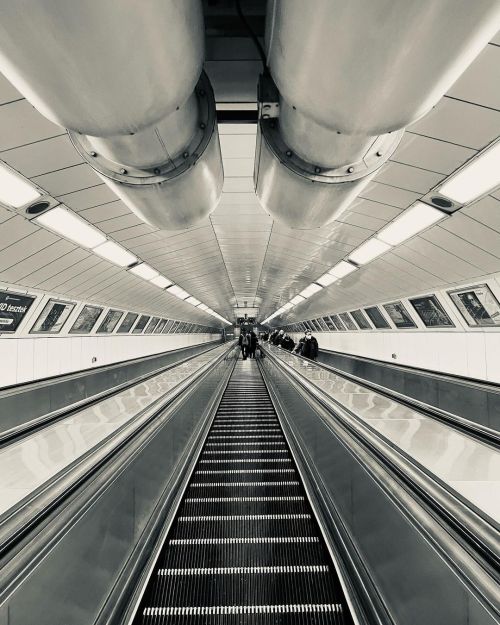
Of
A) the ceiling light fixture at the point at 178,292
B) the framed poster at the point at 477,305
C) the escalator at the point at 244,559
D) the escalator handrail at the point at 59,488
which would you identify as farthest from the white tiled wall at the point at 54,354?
the framed poster at the point at 477,305

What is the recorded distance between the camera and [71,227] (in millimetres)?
5527

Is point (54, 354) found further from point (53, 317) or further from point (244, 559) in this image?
point (244, 559)

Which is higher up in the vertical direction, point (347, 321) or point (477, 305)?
point (347, 321)

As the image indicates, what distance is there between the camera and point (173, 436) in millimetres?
4117

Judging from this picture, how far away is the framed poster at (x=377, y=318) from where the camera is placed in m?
12.2

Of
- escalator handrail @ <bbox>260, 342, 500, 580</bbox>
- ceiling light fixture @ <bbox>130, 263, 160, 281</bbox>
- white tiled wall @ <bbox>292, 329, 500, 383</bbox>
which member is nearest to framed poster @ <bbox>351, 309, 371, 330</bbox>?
white tiled wall @ <bbox>292, 329, 500, 383</bbox>

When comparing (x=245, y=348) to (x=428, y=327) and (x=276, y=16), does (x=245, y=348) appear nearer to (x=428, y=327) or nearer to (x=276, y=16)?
(x=428, y=327)

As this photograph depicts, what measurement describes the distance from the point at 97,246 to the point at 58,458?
16.0 feet

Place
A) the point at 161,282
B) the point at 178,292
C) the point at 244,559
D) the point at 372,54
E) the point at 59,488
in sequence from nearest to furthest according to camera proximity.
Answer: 1. the point at 372,54
2. the point at 59,488
3. the point at 244,559
4. the point at 161,282
5. the point at 178,292

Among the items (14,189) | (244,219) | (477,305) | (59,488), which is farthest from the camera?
(477,305)

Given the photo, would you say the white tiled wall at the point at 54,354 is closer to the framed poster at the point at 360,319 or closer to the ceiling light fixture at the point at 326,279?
the ceiling light fixture at the point at 326,279

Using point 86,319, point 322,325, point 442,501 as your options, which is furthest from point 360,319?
point 442,501

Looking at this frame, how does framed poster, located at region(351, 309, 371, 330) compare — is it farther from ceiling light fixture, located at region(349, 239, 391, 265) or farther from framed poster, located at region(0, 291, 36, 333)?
framed poster, located at region(0, 291, 36, 333)

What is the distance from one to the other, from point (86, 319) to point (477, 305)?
9.17m
